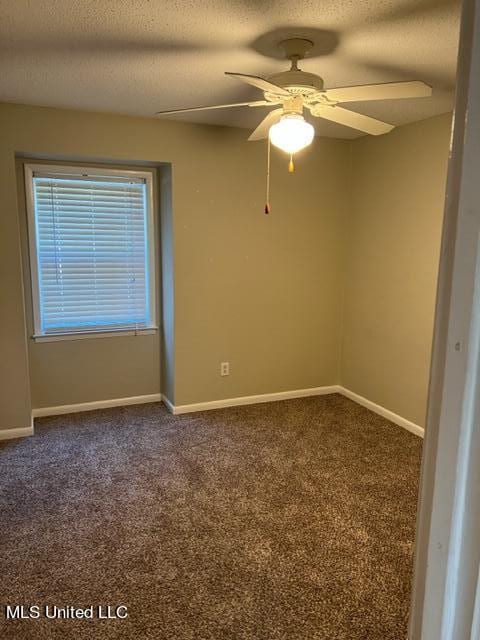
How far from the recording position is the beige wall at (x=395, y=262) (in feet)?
11.0

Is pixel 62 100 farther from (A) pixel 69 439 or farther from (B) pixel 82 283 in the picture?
(A) pixel 69 439

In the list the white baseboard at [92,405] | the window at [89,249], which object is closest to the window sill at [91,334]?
the window at [89,249]

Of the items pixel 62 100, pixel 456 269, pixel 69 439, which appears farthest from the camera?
pixel 69 439

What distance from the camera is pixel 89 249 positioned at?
377 centimetres

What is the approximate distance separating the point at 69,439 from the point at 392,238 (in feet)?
9.60

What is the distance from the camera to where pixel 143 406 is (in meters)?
4.07

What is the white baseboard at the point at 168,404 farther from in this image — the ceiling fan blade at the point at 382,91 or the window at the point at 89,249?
the ceiling fan blade at the point at 382,91

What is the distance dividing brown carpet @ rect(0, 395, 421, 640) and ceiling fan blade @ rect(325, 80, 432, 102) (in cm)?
209

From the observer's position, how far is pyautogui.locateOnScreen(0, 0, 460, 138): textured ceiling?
5.78 feet

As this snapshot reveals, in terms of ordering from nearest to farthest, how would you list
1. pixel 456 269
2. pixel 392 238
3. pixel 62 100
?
pixel 456 269 → pixel 62 100 → pixel 392 238

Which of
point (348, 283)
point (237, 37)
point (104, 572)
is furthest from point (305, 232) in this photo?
point (104, 572)

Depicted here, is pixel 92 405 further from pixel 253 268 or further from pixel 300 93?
pixel 300 93

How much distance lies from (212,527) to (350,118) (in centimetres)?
223

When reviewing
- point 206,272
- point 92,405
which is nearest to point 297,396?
point 206,272
